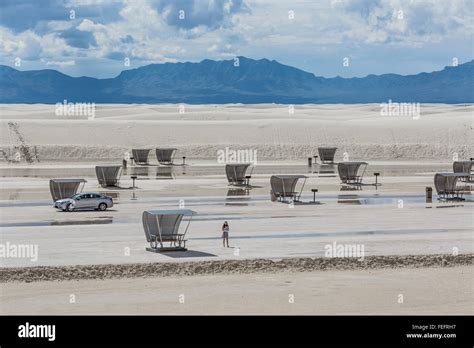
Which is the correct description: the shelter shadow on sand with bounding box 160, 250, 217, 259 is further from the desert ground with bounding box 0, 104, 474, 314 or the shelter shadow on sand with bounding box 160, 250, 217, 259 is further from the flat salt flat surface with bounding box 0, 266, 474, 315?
the flat salt flat surface with bounding box 0, 266, 474, 315

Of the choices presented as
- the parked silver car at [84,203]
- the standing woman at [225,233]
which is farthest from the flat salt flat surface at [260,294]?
the parked silver car at [84,203]

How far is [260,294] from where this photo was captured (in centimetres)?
2748

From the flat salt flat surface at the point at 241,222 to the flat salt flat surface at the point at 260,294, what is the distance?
10.2ft

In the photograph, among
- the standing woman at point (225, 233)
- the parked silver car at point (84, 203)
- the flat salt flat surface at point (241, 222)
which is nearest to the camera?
the flat salt flat surface at point (241, 222)

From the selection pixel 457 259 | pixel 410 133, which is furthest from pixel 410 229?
pixel 410 133

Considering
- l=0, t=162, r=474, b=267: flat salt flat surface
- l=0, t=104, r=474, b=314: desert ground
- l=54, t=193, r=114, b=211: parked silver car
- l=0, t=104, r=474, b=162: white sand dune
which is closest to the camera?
l=0, t=104, r=474, b=314: desert ground

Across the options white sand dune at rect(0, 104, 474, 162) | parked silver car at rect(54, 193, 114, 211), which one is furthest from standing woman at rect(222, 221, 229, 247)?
white sand dune at rect(0, 104, 474, 162)

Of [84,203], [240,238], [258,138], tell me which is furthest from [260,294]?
[258,138]

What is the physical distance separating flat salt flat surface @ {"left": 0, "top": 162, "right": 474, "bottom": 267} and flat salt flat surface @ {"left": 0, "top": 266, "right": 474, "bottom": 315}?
3.10m

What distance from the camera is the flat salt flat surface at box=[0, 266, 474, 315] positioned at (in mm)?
25562

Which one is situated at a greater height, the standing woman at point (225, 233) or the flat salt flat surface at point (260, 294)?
the standing woman at point (225, 233)

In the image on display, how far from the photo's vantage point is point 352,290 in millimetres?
28141

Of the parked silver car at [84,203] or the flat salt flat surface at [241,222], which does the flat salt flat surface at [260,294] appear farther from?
the parked silver car at [84,203]

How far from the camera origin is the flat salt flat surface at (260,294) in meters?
25.6
